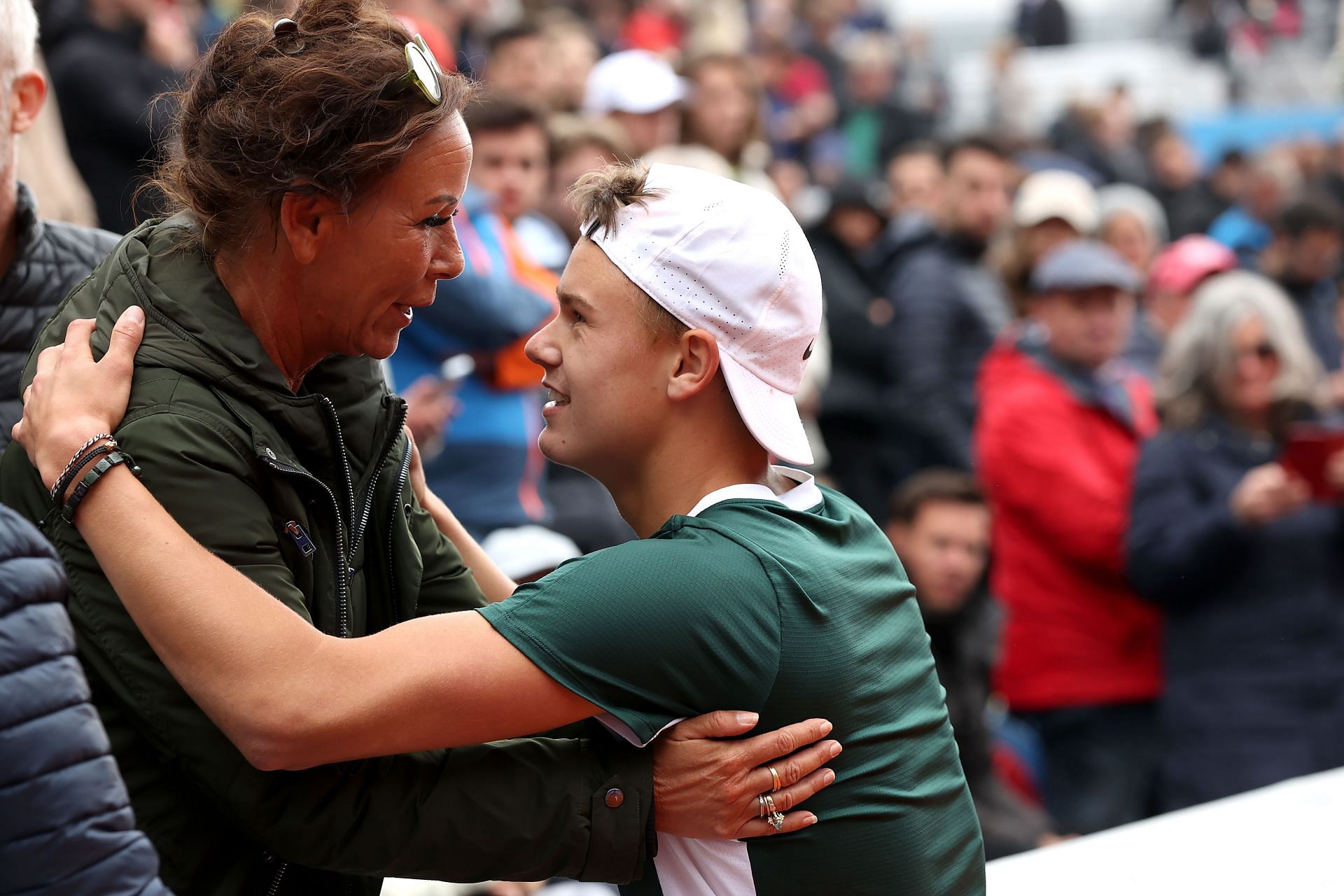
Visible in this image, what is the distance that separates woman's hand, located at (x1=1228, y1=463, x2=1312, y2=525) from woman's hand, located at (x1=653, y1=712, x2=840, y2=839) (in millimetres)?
3155

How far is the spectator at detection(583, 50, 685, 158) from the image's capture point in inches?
244

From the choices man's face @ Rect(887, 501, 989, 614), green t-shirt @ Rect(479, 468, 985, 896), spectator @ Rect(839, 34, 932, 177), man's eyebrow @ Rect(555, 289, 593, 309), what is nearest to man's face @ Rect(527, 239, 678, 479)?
man's eyebrow @ Rect(555, 289, 593, 309)

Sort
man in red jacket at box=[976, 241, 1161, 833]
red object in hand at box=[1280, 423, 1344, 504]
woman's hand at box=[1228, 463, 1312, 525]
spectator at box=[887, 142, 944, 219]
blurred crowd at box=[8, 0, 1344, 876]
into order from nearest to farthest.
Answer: blurred crowd at box=[8, 0, 1344, 876], woman's hand at box=[1228, 463, 1312, 525], red object in hand at box=[1280, 423, 1344, 504], man in red jacket at box=[976, 241, 1161, 833], spectator at box=[887, 142, 944, 219]

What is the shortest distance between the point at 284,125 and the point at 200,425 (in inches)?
16.2

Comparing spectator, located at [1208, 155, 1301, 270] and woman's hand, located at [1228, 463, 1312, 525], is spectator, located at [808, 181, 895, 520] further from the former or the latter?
spectator, located at [1208, 155, 1301, 270]

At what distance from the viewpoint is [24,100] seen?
259 cm

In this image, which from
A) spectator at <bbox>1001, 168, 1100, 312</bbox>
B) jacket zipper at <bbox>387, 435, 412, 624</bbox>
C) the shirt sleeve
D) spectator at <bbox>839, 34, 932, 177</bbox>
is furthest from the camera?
spectator at <bbox>839, 34, 932, 177</bbox>

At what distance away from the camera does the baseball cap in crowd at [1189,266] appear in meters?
7.29

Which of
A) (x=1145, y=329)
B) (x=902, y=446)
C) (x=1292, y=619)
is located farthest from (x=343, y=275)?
(x=1145, y=329)

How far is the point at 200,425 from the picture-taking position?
1.89 metres

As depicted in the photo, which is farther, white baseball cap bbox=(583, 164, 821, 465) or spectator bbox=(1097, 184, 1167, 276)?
spectator bbox=(1097, 184, 1167, 276)

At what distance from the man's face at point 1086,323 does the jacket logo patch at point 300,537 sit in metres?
3.96

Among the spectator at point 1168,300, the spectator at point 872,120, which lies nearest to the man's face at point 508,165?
the spectator at point 1168,300

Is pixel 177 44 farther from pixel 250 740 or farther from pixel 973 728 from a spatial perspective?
pixel 250 740
